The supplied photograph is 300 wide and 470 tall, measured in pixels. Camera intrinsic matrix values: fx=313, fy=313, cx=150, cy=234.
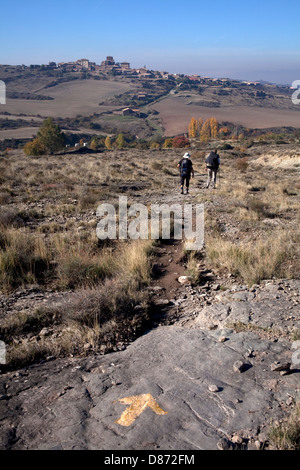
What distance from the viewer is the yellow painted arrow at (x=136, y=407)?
264 cm

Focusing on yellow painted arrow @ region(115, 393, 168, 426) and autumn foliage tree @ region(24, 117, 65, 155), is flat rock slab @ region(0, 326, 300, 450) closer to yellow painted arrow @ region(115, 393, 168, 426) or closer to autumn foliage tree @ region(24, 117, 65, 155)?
yellow painted arrow @ region(115, 393, 168, 426)

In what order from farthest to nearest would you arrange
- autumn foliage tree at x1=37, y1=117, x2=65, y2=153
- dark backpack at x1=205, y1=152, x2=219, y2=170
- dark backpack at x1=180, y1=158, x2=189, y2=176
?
autumn foliage tree at x1=37, y1=117, x2=65, y2=153, dark backpack at x1=205, y1=152, x2=219, y2=170, dark backpack at x1=180, y1=158, x2=189, y2=176

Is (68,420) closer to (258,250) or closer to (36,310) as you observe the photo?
(36,310)

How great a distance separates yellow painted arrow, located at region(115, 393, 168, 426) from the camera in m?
2.64

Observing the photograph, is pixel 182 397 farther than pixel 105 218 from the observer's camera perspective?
No

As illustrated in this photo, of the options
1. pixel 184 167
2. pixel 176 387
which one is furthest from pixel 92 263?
pixel 184 167

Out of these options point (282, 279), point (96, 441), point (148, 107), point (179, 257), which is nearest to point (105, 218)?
point (179, 257)

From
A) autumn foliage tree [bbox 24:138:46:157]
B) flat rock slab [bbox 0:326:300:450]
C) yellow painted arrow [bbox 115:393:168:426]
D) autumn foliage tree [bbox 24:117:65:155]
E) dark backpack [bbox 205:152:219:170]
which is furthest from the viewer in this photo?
autumn foliage tree [bbox 24:117:65:155]

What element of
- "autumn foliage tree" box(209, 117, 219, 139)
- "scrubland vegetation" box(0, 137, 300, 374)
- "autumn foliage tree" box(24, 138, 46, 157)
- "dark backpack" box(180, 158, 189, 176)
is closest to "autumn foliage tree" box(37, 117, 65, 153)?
"autumn foliage tree" box(24, 138, 46, 157)

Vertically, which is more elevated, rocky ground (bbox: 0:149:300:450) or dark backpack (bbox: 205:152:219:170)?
dark backpack (bbox: 205:152:219:170)

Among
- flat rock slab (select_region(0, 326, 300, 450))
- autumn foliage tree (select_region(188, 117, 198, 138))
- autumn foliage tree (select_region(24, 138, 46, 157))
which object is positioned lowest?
flat rock slab (select_region(0, 326, 300, 450))

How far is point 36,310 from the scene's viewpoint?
4.46 metres

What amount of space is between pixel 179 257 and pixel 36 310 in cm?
321

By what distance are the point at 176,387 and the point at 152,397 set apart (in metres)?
0.27
